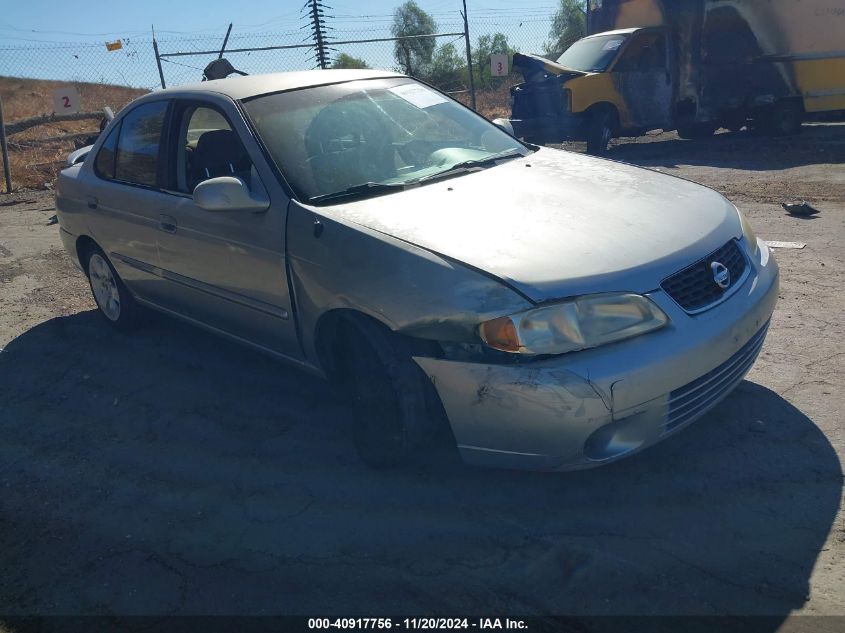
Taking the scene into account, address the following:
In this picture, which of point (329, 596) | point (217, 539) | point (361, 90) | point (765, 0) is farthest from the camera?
point (765, 0)

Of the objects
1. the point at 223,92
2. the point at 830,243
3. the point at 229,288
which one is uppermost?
the point at 223,92

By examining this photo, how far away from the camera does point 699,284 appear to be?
10.3ft

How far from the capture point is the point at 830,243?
6348 millimetres

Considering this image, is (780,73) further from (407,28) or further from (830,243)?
(407,28)

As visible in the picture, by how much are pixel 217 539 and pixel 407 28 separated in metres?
21.7

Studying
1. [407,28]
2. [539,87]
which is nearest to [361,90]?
[539,87]

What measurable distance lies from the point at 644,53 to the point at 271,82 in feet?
34.5

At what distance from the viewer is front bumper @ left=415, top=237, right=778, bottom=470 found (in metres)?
2.80

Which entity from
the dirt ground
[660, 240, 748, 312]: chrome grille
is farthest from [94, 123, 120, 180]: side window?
[660, 240, 748, 312]: chrome grille

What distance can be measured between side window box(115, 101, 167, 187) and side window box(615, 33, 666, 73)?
33.3 feet

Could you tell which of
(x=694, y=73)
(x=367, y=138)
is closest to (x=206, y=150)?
(x=367, y=138)

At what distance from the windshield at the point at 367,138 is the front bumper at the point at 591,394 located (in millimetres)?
1162

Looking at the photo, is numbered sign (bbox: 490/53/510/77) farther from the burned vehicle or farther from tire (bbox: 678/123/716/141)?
the burned vehicle

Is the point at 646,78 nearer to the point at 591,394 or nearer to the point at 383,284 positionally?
the point at 383,284
